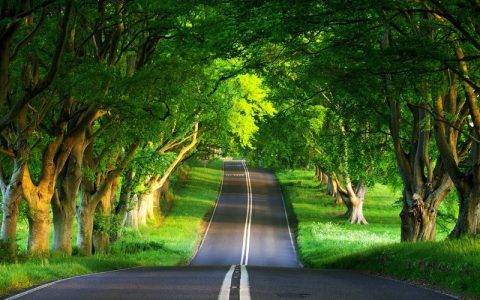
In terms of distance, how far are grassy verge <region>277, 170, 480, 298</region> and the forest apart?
1831 mm

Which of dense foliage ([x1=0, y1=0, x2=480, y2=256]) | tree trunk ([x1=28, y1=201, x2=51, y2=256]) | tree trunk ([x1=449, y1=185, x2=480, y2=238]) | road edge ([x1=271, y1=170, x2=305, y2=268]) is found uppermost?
dense foliage ([x1=0, y1=0, x2=480, y2=256])

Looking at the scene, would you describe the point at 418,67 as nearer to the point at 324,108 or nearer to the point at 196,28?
the point at 196,28

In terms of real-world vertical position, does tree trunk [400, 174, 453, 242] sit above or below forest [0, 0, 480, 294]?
below

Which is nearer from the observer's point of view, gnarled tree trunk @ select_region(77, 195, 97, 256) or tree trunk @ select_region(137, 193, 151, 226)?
gnarled tree trunk @ select_region(77, 195, 97, 256)

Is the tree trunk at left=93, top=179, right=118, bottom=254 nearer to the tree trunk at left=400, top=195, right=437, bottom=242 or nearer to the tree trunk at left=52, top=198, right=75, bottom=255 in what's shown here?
the tree trunk at left=52, top=198, right=75, bottom=255

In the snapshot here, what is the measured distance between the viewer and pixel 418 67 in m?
13.9

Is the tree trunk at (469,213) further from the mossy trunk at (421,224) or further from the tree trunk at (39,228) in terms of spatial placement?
the tree trunk at (39,228)

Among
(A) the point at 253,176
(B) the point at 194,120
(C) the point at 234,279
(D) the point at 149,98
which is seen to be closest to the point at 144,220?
(B) the point at 194,120

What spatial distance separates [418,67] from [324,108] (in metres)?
23.7

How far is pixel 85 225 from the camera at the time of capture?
25.7 m

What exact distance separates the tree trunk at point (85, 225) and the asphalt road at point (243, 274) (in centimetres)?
456

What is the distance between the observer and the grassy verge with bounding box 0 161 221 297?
14664mm

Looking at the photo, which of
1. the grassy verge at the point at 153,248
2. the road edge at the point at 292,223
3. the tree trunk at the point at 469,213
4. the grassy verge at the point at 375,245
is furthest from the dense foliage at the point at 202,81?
the road edge at the point at 292,223

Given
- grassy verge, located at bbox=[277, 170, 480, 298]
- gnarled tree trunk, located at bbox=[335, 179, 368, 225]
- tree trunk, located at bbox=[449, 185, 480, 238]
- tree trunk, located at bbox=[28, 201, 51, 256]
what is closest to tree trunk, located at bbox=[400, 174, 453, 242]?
grassy verge, located at bbox=[277, 170, 480, 298]
